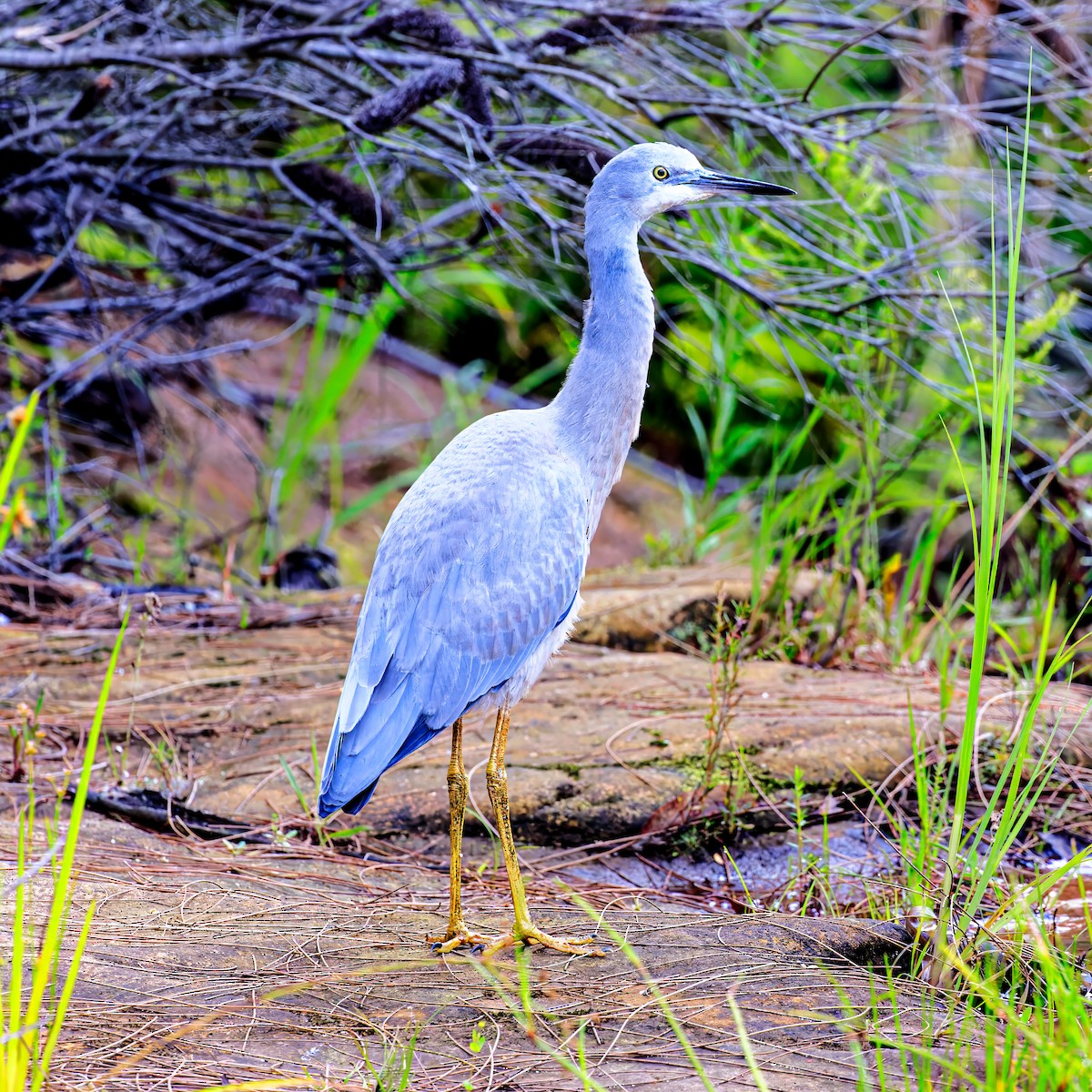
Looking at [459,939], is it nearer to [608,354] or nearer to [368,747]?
[368,747]

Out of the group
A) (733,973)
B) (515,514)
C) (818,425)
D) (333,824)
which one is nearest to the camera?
(733,973)

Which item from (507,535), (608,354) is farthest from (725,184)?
(507,535)

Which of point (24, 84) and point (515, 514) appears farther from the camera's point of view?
point (24, 84)

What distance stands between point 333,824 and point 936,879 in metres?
1.67

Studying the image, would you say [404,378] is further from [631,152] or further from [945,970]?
[945,970]

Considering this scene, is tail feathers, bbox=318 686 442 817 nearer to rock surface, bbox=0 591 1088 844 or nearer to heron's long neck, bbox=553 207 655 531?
rock surface, bbox=0 591 1088 844

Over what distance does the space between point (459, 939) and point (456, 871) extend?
149 millimetres

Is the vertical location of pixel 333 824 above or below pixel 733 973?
below

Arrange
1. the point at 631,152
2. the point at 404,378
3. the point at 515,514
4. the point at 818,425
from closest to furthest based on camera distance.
A: the point at 515,514 < the point at 631,152 < the point at 818,425 < the point at 404,378

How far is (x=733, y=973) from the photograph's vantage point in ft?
7.80

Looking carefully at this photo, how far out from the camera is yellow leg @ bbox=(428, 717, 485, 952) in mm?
2658

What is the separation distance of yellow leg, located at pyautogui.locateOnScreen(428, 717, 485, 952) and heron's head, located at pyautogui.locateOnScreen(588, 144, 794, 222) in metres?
1.46

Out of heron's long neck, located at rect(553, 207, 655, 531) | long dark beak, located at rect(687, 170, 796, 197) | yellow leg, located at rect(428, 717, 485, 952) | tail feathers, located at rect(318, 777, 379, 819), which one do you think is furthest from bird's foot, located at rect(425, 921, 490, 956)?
long dark beak, located at rect(687, 170, 796, 197)

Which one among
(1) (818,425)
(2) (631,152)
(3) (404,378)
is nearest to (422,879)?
(2) (631,152)
